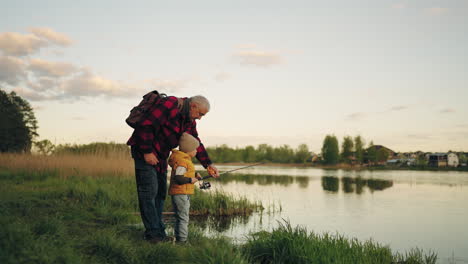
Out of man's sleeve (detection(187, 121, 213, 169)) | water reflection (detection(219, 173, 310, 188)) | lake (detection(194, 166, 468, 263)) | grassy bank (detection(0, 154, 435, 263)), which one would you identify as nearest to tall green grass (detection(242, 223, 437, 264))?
grassy bank (detection(0, 154, 435, 263))

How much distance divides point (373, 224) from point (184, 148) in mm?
6945

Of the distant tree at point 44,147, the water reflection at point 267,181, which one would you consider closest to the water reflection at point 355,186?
the water reflection at point 267,181

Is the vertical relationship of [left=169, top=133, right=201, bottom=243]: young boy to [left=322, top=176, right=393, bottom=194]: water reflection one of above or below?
above

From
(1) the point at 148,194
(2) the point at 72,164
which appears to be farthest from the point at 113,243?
(2) the point at 72,164

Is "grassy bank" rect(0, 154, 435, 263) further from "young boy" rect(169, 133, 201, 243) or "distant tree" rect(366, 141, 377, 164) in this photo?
"distant tree" rect(366, 141, 377, 164)

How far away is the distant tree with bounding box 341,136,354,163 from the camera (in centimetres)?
7456

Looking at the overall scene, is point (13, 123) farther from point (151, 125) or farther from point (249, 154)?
point (249, 154)

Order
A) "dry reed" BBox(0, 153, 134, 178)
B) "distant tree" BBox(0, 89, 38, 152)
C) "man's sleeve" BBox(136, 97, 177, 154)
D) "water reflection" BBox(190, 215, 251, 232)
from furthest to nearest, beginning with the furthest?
1. "distant tree" BBox(0, 89, 38, 152)
2. "dry reed" BBox(0, 153, 134, 178)
3. "water reflection" BBox(190, 215, 251, 232)
4. "man's sleeve" BBox(136, 97, 177, 154)

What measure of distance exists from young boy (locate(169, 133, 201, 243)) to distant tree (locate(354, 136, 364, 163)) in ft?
240

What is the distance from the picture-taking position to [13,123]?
3344 cm

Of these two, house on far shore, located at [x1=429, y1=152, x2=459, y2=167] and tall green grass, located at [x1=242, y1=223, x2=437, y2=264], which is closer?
tall green grass, located at [x1=242, y1=223, x2=437, y2=264]

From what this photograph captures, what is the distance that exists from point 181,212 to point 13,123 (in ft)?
117

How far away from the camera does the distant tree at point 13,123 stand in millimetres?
31719

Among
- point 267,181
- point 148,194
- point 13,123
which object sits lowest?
point 267,181
